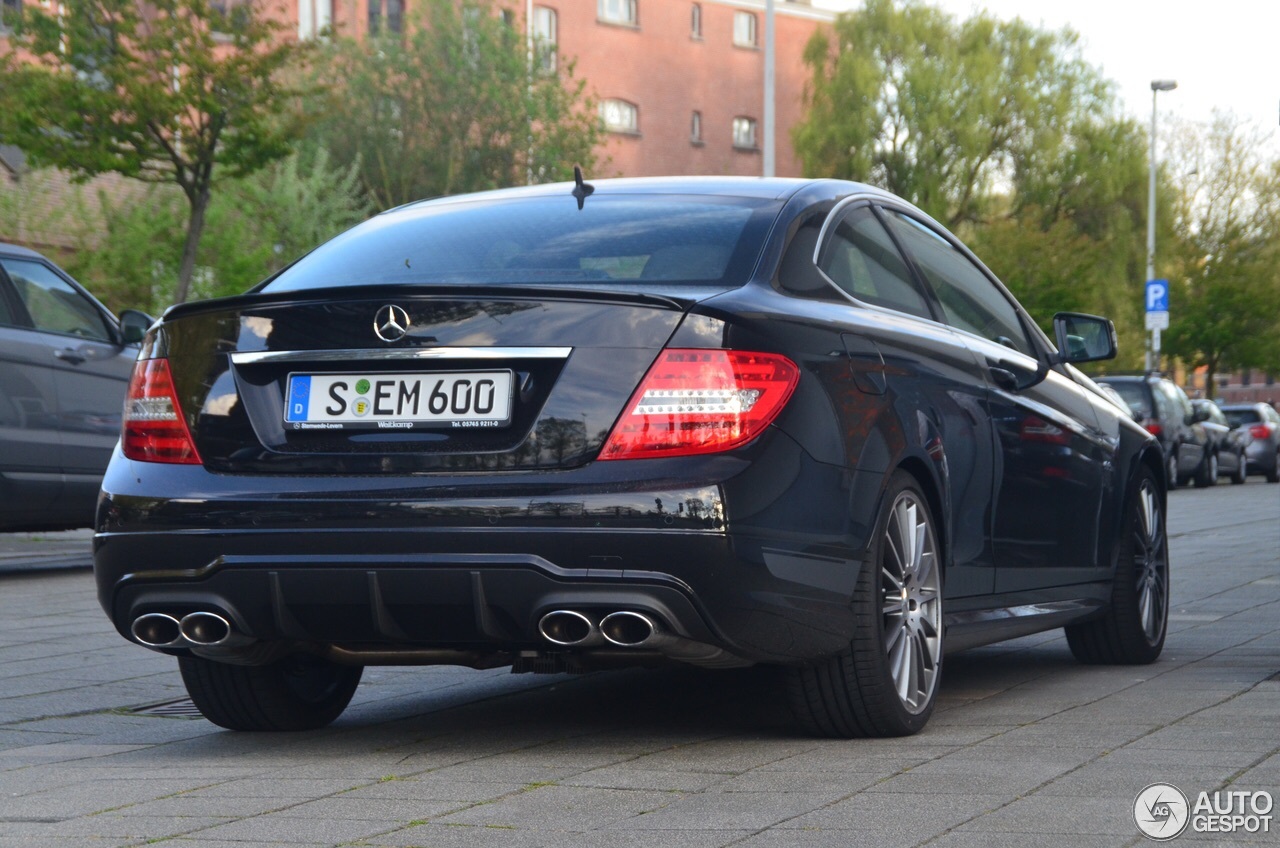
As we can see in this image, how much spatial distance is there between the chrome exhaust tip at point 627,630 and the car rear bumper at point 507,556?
3 cm

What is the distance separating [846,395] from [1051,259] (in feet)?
128

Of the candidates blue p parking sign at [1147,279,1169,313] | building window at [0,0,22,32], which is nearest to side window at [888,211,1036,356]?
building window at [0,0,22,32]

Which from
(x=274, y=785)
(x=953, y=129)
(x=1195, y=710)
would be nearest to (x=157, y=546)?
(x=274, y=785)

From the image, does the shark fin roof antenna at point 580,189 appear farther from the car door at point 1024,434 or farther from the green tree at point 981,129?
the green tree at point 981,129

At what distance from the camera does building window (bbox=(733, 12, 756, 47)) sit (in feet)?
208

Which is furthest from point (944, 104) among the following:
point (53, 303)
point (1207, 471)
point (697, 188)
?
point (697, 188)

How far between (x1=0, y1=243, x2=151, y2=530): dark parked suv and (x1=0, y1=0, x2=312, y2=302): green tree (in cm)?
939

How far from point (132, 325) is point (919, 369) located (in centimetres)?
760

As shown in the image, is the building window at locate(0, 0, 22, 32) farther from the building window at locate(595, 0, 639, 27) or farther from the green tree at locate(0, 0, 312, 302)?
the building window at locate(595, 0, 639, 27)

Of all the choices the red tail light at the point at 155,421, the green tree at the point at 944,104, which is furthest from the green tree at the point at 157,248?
the green tree at the point at 944,104

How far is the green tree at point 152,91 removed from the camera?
70.1ft

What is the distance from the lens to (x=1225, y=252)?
54.3 m

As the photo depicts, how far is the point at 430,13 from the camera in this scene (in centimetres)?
4544

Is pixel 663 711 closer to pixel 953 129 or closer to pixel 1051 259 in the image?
pixel 1051 259
